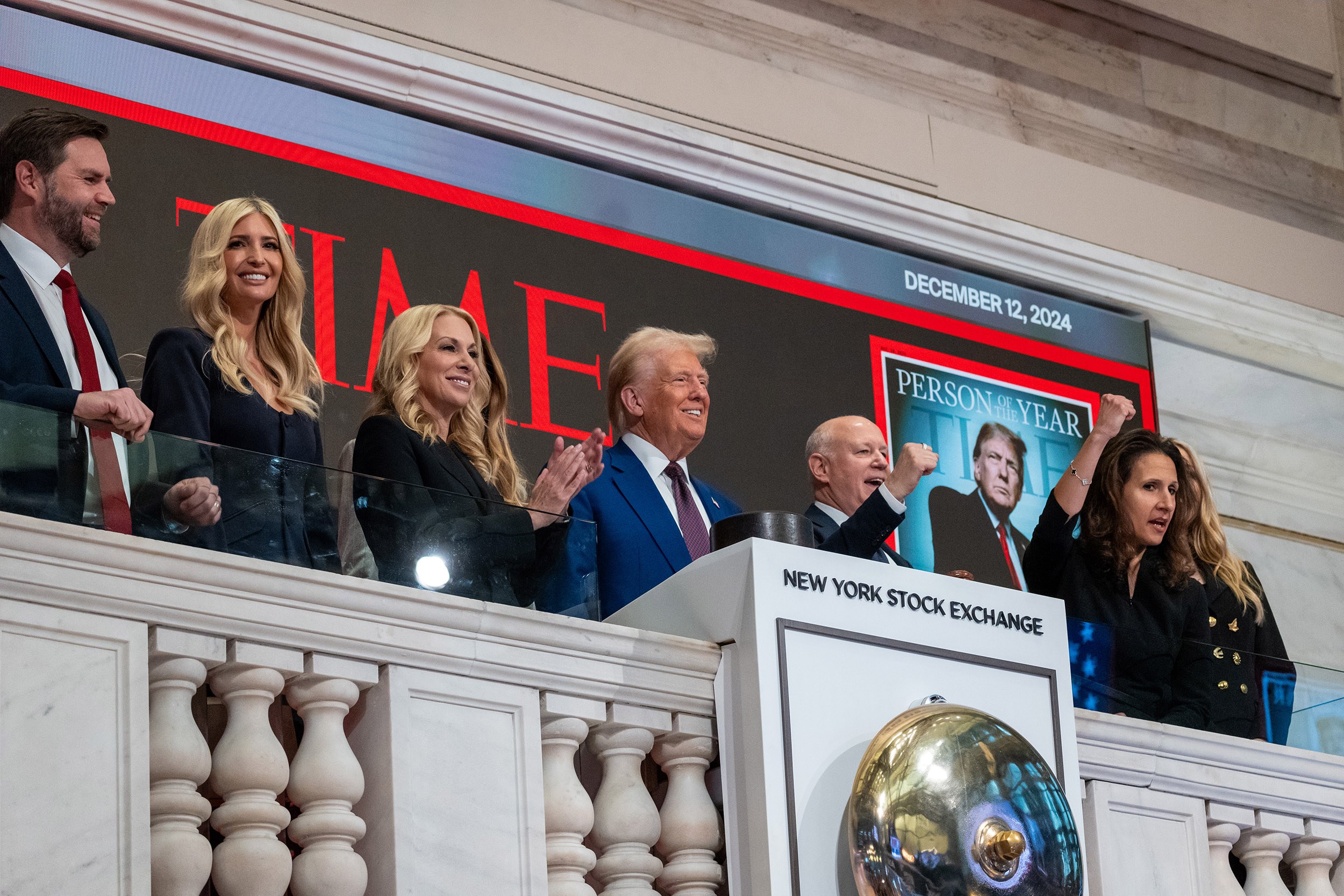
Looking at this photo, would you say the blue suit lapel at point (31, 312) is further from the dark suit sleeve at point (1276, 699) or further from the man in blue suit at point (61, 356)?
the dark suit sleeve at point (1276, 699)

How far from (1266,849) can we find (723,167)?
274cm

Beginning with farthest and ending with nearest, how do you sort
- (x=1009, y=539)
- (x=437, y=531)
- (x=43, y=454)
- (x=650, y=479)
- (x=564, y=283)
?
(x=1009, y=539)
(x=564, y=283)
(x=650, y=479)
(x=437, y=531)
(x=43, y=454)

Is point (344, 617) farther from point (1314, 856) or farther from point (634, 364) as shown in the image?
point (1314, 856)

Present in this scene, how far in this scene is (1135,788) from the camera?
10.0 feet

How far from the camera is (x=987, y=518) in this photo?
556 cm

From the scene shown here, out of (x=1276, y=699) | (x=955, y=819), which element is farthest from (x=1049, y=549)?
(x=955, y=819)

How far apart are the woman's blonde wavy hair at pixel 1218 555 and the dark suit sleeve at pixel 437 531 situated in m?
1.88

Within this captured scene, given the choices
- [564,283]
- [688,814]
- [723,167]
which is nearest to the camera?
[688,814]

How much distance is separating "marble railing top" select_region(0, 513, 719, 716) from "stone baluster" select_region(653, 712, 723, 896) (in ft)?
0.11

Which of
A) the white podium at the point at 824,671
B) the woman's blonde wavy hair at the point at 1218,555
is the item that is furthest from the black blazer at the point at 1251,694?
the woman's blonde wavy hair at the point at 1218,555

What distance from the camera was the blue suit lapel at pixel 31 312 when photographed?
2.86 metres

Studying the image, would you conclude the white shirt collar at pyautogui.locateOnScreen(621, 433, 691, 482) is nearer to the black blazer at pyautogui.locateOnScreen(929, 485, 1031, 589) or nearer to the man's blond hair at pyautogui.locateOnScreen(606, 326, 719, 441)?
the man's blond hair at pyautogui.locateOnScreen(606, 326, 719, 441)

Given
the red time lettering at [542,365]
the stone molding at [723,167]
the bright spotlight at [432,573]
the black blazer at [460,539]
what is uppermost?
the stone molding at [723,167]

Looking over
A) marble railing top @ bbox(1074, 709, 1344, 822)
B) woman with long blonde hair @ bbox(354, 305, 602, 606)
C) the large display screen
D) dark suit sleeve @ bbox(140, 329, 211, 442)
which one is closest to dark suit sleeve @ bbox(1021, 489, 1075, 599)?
marble railing top @ bbox(1074, 709, 1344, 822)
